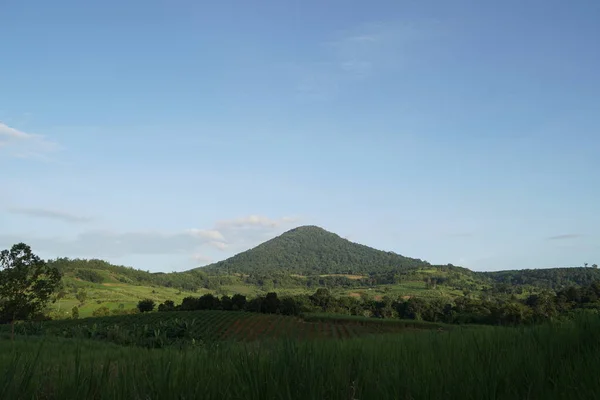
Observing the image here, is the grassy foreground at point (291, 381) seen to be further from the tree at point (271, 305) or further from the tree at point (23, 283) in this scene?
the tree at point (271, 305)

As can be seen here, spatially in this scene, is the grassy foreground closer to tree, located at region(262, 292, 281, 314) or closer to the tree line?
the tree line

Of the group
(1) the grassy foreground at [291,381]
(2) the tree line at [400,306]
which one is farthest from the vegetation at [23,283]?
(1) the grassy foreground at [291,381]

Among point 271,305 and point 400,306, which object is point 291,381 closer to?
point 271,305

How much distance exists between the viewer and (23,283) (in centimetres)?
8094

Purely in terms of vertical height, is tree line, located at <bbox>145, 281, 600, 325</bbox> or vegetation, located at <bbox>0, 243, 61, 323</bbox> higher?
vegetation, located at <bbox>0, 243, 61, 323</bbox>

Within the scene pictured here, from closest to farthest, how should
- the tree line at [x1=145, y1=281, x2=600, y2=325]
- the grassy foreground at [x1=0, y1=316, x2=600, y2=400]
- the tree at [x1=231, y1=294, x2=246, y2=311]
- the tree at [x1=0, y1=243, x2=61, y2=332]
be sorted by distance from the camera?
the grassy foreground at [x1=0, y1=316, x2=600, y2=400] → the tree at [x1=0, y1=243, x2=61, y2=332] → the tree line at [x1=145, y1=281, x2=600, y2=325] → the tree at [x1=231, y1=294, x2=246, y2=311]

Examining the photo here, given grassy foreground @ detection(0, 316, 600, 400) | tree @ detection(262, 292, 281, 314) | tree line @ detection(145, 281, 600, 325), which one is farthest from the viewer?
tree @ detection(262, 292, 281, 314)

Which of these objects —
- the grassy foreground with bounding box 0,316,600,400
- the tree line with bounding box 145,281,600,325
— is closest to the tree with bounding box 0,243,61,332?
the tree line with bounding box 145,281,600,325

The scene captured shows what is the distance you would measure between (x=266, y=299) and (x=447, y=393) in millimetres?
142029

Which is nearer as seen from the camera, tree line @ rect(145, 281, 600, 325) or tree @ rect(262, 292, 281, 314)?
tree line @ rect(145, 281, 600, 325)

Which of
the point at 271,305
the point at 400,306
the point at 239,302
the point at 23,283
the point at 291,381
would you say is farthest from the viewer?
the point at 400,306

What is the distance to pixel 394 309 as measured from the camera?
170m

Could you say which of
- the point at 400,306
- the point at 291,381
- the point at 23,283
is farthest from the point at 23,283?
the point at 400,306

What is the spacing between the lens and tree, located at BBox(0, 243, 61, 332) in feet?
260
